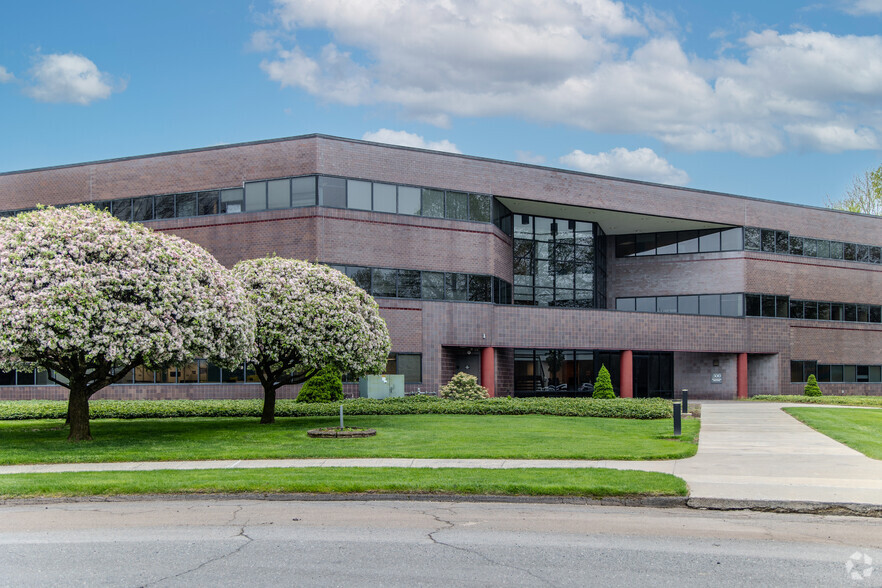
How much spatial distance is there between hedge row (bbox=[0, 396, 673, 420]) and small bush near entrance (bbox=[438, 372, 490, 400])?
6.12ft

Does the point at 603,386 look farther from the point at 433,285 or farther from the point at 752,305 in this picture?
the point at 752,305

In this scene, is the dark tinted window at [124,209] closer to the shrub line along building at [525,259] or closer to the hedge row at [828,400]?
the shrub line along building at [525,259]

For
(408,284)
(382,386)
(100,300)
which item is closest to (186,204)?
(408,284)

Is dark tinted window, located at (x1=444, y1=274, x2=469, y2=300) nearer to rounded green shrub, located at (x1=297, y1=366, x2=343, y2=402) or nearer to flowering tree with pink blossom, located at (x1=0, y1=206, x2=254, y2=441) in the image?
rounded green shrub, located at (x1=297, y1=366, x2=343, y2=402)

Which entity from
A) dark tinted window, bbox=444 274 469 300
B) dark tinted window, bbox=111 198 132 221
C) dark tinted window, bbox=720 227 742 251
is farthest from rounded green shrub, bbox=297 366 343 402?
dark tinted window, bbox=720 227 742 251

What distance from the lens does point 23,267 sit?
1922 centimetres

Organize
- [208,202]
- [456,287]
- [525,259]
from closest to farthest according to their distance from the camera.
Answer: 1. [208,202]
2. [456,287]
3. [525,259]

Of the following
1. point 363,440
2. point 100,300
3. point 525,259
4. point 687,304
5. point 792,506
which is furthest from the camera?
point 687,304

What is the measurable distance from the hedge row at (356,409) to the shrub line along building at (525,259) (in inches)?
101

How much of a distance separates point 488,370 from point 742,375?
16.5 metres

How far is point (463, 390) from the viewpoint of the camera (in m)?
33.3

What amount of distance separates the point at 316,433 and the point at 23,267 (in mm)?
7839

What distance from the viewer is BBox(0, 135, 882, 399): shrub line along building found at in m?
36.2

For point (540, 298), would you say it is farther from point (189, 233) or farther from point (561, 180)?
point (189, 233)
